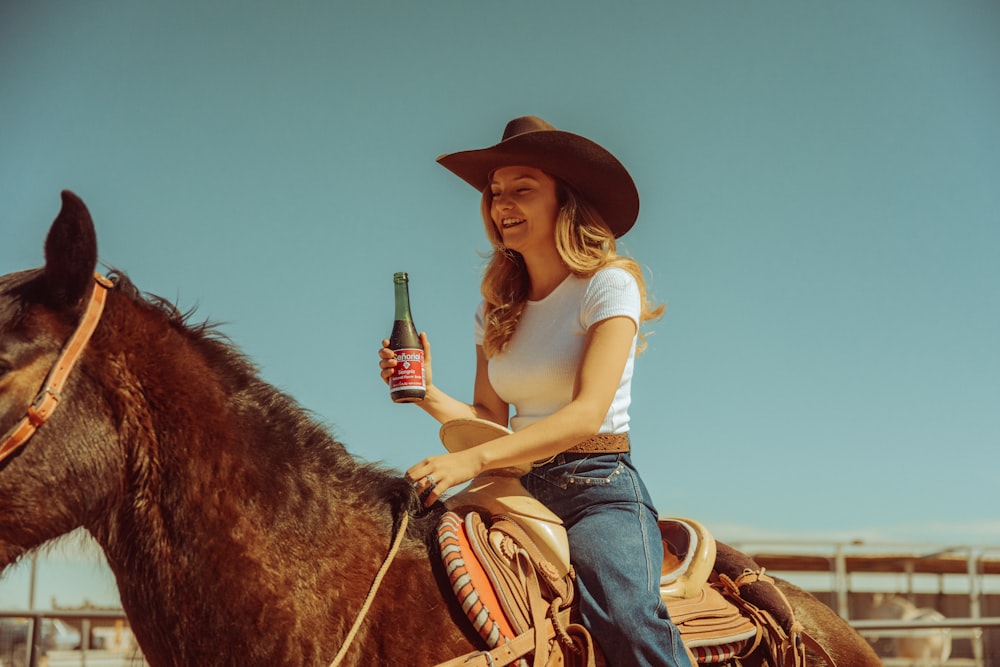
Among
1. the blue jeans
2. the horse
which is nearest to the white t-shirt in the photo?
the blue jeans

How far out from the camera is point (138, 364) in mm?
2539

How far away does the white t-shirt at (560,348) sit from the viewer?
3.17 m

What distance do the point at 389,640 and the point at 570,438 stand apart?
0.81 meters

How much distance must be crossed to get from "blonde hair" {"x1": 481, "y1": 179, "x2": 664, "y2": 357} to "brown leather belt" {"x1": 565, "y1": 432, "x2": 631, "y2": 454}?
1.52 feet

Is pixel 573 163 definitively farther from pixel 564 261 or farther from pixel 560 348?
pixel 560 348

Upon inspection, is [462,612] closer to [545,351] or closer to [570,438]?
[570,438]

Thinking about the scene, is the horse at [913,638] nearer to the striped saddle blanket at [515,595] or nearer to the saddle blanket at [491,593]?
the saddle blanket at [491,593]

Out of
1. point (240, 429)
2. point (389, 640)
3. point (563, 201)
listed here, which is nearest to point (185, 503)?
point (240, 429)

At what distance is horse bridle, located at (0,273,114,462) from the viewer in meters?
2.28

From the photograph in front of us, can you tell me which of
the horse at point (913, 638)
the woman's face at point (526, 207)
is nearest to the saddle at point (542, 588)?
the woman's face at point (526, 207)

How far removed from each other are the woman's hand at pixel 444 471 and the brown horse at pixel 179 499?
0.85 feet

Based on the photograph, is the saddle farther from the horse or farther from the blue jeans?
the horse

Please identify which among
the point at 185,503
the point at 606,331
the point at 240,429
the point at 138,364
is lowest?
the point at 185,503

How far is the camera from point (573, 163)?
3447 millimetres
